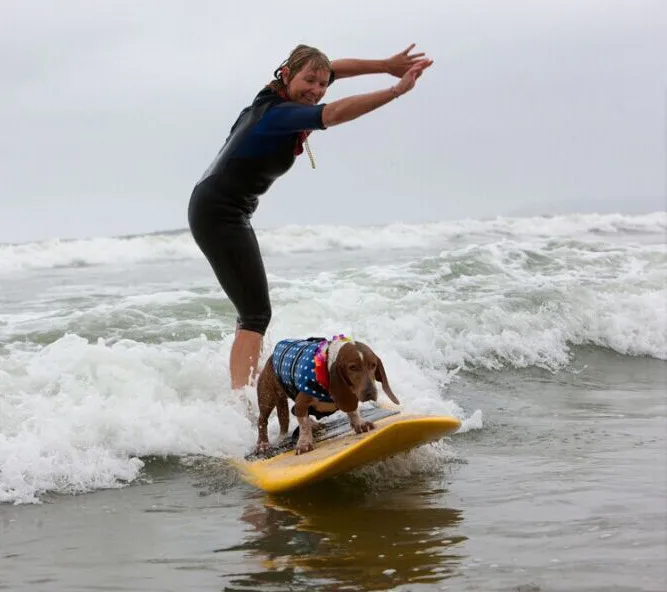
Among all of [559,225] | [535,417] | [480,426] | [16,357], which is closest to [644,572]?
[480,426]

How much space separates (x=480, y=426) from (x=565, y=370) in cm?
259

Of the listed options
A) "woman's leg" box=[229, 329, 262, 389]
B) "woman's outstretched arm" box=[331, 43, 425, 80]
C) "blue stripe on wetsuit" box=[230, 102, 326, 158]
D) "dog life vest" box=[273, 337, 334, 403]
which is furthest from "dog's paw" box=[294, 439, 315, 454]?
"woman's outstretched arm" box=[331, 43, 425, 80]

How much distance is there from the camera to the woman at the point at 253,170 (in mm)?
4582

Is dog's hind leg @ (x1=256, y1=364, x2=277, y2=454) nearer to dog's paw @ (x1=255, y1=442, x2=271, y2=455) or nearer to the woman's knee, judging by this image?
dog's paw @ (x1=255, y1=442, x2=271, y2=455)

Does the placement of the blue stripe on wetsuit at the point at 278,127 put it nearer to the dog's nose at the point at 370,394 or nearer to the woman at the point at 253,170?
the woman at the point at 253,170

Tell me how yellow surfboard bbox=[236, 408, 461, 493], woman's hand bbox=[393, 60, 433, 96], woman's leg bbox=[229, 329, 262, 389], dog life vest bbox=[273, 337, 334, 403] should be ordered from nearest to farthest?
1. woman's hand bbox=[393, 60, 433, 96]
2. yellow surfboard bbox=[236, 408, 461, 493]
3. dog life vest bbox=[273, 337, 334, 403]
4. woman's leg bbox=[229, 329, 262, 389]

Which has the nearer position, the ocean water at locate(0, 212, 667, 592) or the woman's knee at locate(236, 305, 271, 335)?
the ocean water at locate(0, 212, 667, 592)

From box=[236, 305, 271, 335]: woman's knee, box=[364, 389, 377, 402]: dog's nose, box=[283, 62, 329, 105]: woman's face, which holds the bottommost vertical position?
box=[364, 389, 377, 402]: dog's nose

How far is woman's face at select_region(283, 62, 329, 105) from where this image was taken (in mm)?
4570

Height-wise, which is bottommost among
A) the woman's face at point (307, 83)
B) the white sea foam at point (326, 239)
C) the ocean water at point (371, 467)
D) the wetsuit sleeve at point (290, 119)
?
the ocean water at point (371, 467)

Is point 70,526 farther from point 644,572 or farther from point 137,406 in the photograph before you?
point 644,572

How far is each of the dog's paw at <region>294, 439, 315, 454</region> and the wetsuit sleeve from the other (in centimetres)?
156

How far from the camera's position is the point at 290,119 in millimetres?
4426

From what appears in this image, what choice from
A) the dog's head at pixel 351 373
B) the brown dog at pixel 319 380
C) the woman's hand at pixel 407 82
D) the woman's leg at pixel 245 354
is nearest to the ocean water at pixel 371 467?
the woman's leg at pixel 245 354
